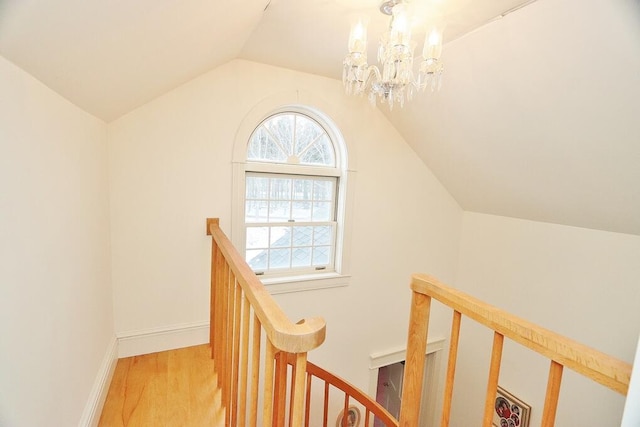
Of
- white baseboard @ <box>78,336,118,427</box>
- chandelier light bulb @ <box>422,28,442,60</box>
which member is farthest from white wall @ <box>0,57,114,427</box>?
chandelier light bulb @ <box>422,28,442,60</box>

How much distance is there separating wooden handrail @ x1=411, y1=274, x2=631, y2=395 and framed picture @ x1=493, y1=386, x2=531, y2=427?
3.00m

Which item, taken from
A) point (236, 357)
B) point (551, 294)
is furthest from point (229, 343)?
point (551, 294)

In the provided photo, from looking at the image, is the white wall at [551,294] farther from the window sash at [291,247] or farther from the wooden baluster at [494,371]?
the wooden baluster at [494,371]

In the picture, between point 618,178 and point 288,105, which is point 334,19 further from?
point 618,178

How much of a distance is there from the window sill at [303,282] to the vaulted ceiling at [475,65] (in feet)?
5.47

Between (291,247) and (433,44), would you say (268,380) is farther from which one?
(291,247)

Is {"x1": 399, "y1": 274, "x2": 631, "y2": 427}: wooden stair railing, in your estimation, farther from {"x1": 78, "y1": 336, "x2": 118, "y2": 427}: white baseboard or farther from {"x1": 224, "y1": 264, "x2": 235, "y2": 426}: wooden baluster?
{"x1": 78, "y1": 336, "x2": 118, "y2": 427}: white baseboard

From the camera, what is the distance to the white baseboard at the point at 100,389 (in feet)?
4.86

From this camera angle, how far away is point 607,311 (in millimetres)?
2545

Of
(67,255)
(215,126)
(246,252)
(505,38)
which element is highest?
(505,38)

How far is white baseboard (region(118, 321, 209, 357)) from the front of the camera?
2.25 meters

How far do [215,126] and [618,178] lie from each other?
2.94 metres

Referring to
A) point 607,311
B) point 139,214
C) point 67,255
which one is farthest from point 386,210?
point 67,255

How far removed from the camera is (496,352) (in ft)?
3.06
